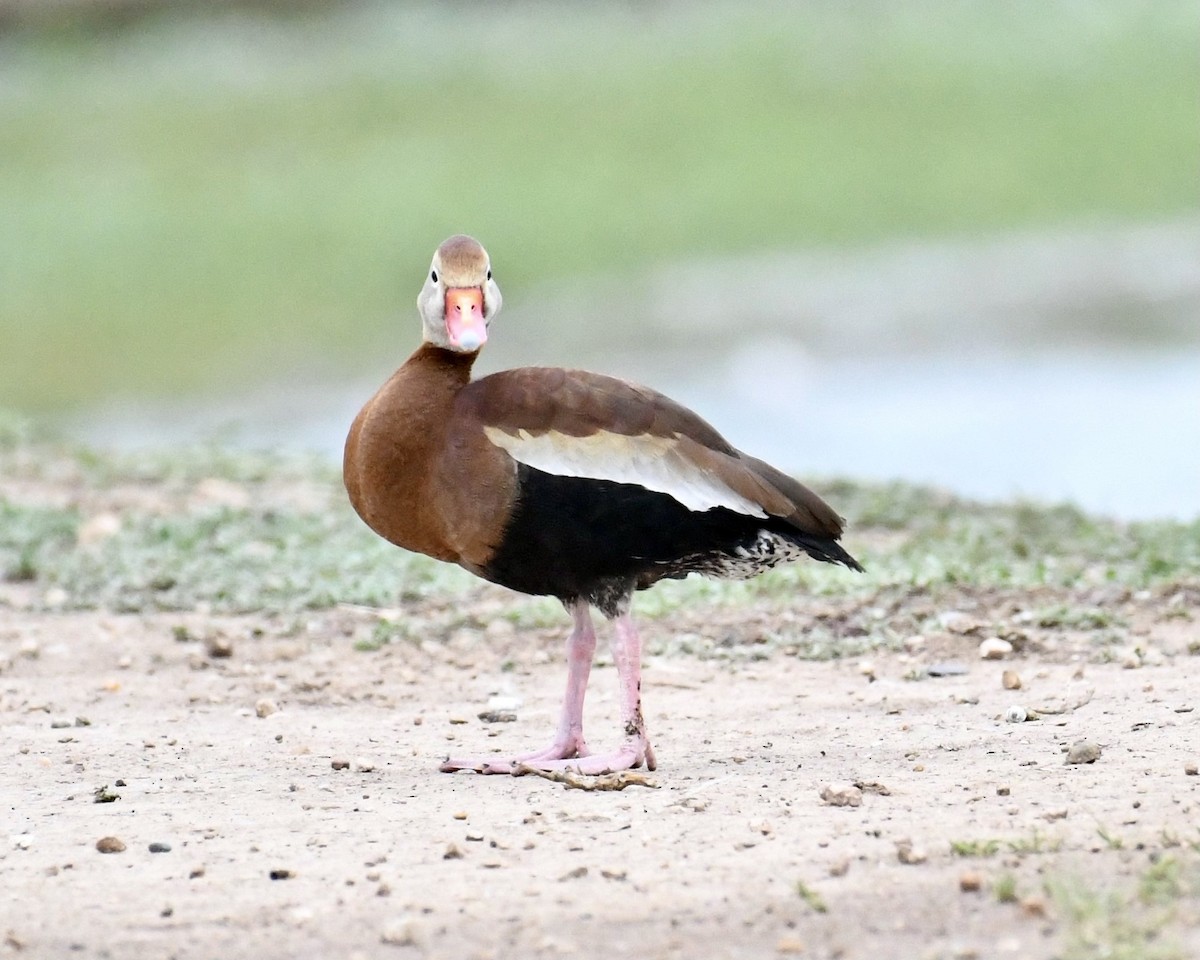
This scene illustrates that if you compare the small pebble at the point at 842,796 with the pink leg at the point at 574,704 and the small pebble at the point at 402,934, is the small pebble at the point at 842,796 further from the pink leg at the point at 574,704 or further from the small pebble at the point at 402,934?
the small pebble at the point at 402,934

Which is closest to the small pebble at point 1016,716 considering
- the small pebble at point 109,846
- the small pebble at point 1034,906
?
the small pebble at point 1034,906

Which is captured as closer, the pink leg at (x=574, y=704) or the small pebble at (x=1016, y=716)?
the pink leg at (x=574, y=704)

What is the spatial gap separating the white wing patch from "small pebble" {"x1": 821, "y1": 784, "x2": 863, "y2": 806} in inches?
31.0

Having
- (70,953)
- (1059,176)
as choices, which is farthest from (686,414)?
(1059,176)

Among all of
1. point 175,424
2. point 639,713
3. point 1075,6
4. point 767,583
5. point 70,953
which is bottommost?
point 70,953

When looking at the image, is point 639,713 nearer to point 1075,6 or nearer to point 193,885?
point 193,885

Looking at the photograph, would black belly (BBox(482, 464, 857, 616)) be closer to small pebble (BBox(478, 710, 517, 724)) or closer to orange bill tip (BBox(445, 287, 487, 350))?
orange bill tip (BBox(445, 287, 487, 350))

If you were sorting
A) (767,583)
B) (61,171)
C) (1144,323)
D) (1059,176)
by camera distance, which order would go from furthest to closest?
(1059,176)
(61,171)
(1144,323)
(767,583)

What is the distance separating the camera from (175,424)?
49.2ft

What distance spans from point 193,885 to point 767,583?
11.8ft

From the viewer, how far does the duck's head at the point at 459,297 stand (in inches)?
203

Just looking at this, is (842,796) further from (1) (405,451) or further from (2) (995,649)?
(2) (995,649)

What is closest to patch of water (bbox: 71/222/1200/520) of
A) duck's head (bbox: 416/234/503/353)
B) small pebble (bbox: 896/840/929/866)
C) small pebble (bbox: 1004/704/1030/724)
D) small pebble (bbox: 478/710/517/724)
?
Answer: small pebble (bbox: 1004/704/1030/724)

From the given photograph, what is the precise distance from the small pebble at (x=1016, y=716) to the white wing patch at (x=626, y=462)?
3.50 feet
